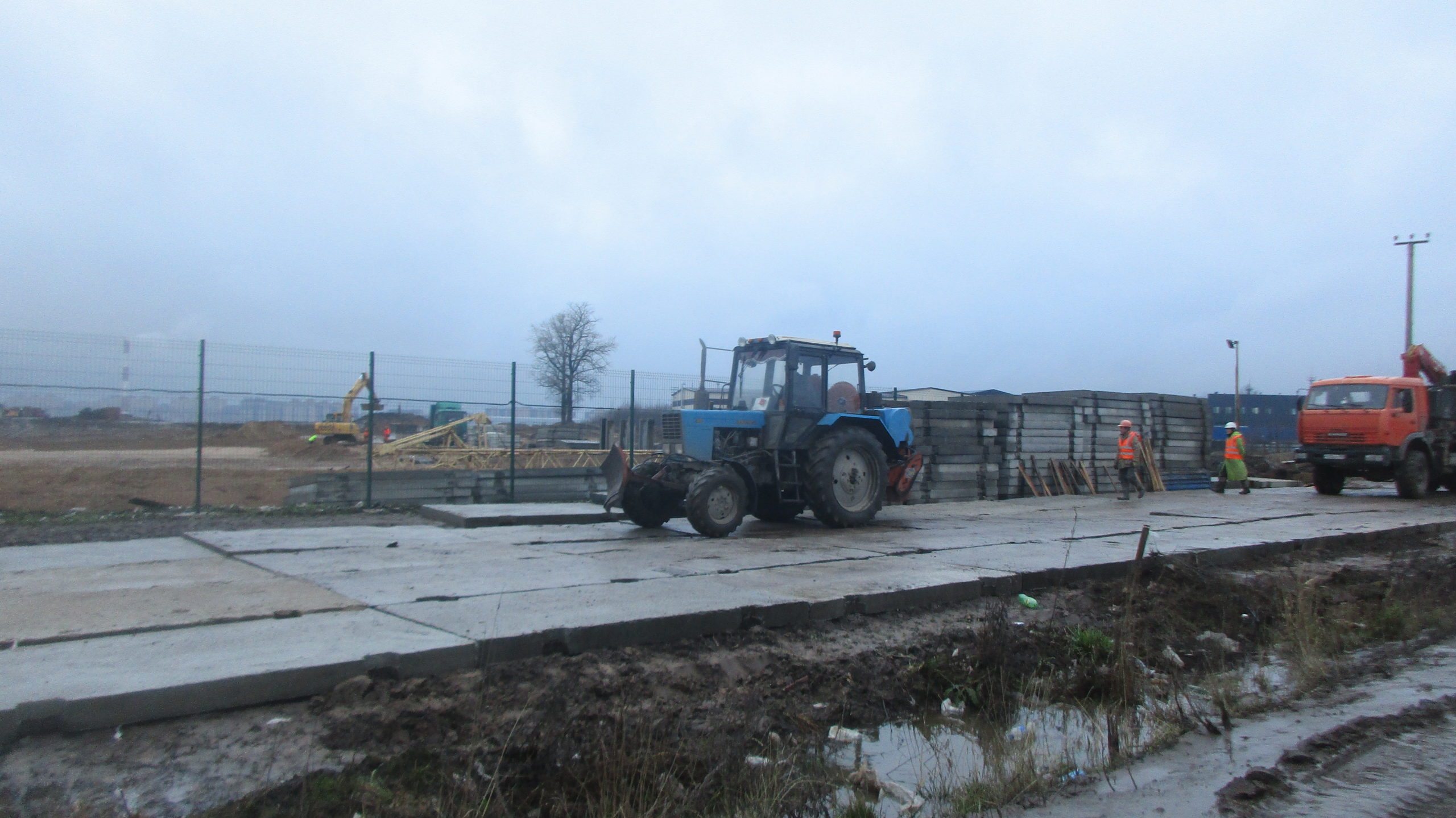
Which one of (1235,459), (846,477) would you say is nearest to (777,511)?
(846,477)

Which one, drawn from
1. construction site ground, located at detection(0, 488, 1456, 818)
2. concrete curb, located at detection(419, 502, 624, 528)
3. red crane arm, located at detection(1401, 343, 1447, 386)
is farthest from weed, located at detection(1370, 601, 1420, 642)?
red crane arm, located at detection(1401, 343, 1447, 386)

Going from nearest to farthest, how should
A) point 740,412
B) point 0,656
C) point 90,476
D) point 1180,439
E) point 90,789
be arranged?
1. point 90,789
2. point 0,656
3. point 740,412
4. point 90,476
5. point 1180,439

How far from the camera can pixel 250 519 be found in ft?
36.6

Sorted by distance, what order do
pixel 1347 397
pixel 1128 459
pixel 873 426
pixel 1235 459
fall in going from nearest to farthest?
pixel 873 426
pixel 1128 459
pixel 1347 397
pixel 1235 459

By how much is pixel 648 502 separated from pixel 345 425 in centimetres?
661

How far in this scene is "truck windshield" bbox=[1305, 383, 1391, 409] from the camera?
54.9 feet

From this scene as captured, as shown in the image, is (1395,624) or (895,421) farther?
(895,421)

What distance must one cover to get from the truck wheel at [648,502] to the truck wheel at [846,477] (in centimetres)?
165


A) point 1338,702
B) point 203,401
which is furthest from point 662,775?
point 203,401

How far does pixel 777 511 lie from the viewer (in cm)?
1139

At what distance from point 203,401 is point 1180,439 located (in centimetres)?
1854

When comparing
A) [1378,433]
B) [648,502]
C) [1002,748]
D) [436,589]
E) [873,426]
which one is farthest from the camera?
[1378,433]

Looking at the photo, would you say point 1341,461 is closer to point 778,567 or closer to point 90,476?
point 778,567

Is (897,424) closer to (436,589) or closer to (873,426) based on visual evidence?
(873,426)
